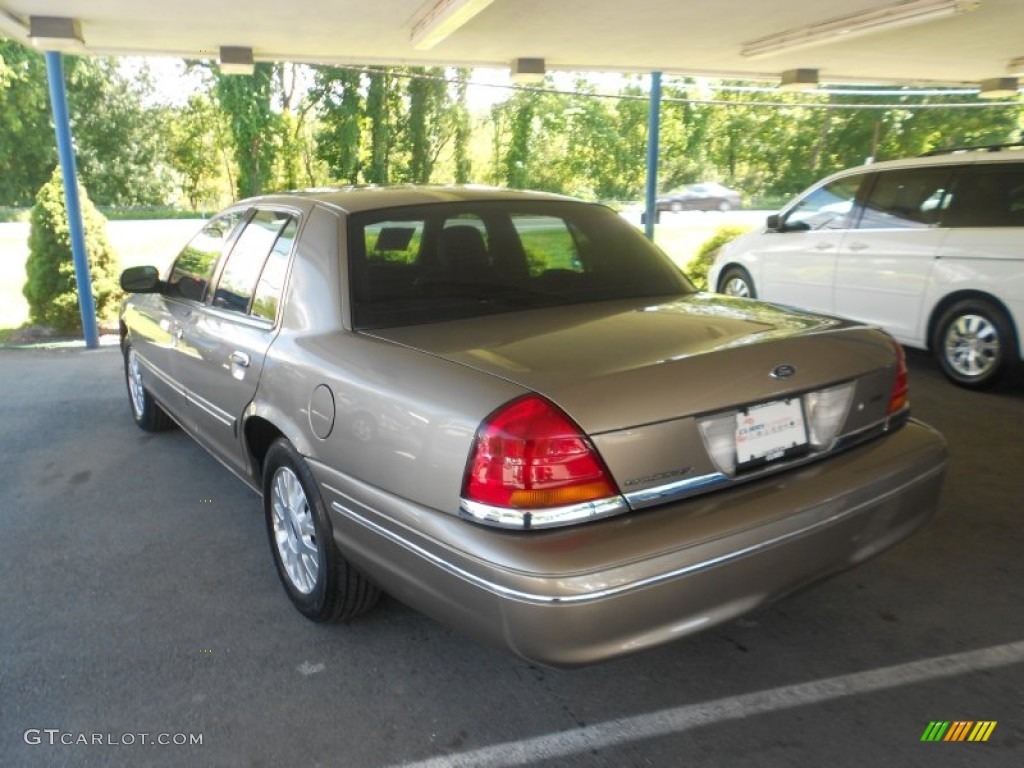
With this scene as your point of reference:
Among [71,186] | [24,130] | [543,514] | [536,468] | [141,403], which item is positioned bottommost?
[141,403]

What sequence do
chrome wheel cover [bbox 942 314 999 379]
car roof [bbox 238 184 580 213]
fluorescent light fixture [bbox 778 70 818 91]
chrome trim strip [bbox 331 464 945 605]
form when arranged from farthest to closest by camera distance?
fluorescent light fixture [bbox 778 70 818 91] < chrome wheel cover [bbox 942 314 999 379] < car roof [bbox 238 184 580 213] < chrome trim strip [bbox 331 464 945 605]

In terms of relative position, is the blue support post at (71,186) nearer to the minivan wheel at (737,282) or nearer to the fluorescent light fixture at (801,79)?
the minivan wheel at (737,282)

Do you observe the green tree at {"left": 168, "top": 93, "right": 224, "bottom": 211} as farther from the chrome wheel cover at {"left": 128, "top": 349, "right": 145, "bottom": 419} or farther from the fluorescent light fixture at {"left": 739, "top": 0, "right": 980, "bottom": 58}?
the chrome wheel cover at {"left": 128, "top": 349, "right": 145, "bottom": 419}

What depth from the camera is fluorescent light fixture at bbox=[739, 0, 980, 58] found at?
653cm

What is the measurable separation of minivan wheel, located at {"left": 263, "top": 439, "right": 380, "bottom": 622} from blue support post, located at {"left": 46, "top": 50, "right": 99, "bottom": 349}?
248 inches

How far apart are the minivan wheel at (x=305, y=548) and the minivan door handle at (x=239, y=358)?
42 centimetres

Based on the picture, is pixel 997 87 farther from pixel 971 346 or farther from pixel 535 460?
pixel 535 460

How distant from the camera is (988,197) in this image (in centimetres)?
600

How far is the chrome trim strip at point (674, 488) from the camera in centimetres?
213

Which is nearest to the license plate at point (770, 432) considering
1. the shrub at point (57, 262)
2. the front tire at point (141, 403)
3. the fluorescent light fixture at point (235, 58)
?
the front tire at point (141, 403)

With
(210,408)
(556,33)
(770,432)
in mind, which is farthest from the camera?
(556,33)

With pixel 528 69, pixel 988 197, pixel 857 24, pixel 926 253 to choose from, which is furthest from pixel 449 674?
pixel 528 69

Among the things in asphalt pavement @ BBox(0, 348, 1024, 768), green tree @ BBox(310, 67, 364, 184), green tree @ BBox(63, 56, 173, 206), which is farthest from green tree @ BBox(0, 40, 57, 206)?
asphalt pavement @ BBox(0, 348, 1024, 768)

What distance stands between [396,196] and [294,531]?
Answer: 1.45 meters
